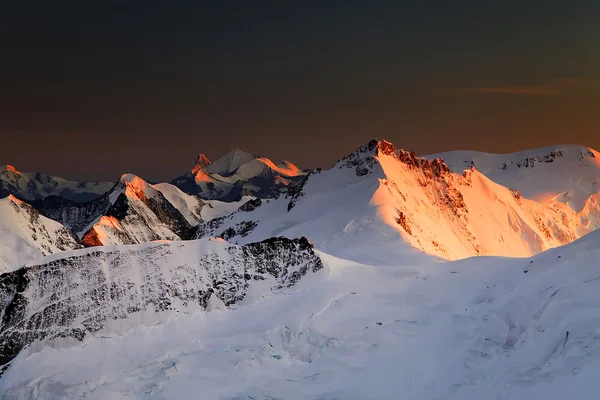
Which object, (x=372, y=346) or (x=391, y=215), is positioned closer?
(x=372, y=346)

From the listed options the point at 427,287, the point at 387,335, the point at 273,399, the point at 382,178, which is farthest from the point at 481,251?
the point at 273,399

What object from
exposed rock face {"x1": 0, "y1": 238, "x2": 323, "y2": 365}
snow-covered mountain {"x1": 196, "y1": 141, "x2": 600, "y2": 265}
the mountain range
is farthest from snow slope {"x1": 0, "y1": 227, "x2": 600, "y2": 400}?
snow-covered mountain {"x1": 196, "y1": 141, "x2": 600, "y2": 265}

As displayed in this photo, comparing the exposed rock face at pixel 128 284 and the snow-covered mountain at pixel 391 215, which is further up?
the snow-covered mountain at pixel 391 215

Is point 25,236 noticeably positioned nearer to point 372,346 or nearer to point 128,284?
point 128,284

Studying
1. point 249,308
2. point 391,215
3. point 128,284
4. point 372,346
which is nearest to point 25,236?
point 391,215

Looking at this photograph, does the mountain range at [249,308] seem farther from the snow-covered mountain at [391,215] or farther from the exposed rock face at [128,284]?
the snow-covered mountain at [391,215]

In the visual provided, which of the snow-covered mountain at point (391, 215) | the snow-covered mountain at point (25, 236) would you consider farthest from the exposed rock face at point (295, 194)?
the snow-covered mountain at point (25, 236)
